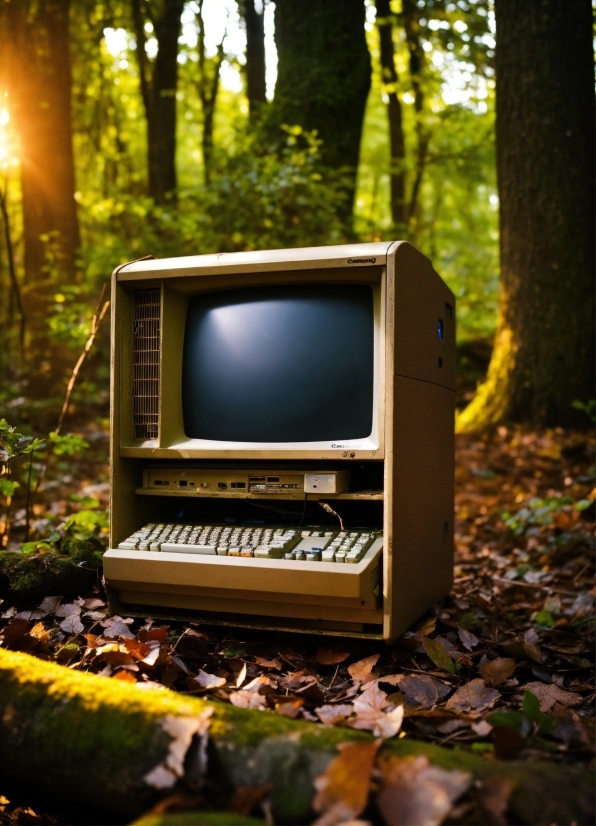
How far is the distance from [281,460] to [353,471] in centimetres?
23

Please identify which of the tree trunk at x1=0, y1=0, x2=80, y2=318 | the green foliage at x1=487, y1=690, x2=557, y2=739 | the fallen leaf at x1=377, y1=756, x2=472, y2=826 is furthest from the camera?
the tree trunk at x1=0, y1=0, x2=80, y2=318

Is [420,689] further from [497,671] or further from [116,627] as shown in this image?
[116,627]

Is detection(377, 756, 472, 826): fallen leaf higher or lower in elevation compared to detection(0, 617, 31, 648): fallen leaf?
higher

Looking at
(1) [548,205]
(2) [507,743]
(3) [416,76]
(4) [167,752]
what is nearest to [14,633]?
(4) [167,752]

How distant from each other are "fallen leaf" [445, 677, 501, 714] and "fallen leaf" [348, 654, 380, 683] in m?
0.25

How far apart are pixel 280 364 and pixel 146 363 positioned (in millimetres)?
456

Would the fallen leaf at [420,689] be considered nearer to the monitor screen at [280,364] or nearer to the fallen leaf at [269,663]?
the fallen leaf at [269,663]

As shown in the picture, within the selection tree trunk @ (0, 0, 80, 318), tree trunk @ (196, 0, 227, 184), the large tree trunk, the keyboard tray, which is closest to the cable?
the keyboard tray

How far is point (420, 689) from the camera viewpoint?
1.89 metres

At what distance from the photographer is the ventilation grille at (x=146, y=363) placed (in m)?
2.33

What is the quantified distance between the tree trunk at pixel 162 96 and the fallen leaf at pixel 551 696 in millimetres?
7854

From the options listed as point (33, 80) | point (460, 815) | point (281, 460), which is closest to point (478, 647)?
point (281, 460)

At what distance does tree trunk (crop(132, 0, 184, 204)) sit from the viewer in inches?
349

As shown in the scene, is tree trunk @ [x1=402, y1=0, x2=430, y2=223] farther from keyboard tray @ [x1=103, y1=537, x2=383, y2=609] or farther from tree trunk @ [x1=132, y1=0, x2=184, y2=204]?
keyboard tray @ [x1=103, y1=537, x2=383, y2=609]
